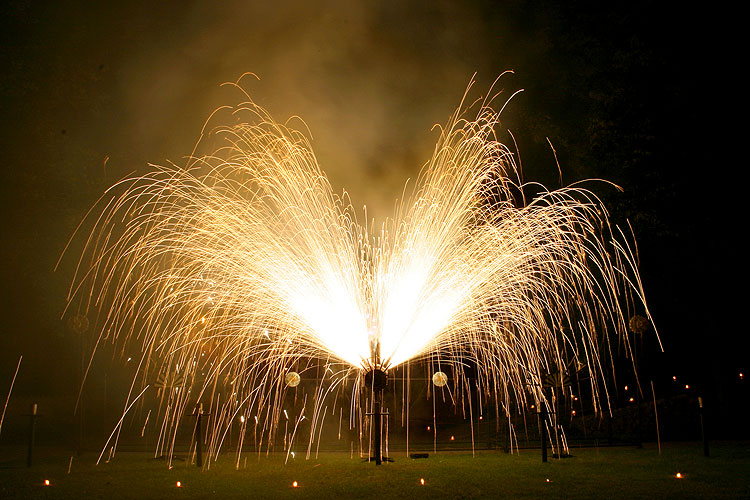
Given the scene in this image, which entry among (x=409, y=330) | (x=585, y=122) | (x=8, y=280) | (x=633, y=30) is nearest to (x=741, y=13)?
(x=633, y=30)

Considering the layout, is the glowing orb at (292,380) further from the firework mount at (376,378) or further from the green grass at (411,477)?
the firework mount at (376,378)

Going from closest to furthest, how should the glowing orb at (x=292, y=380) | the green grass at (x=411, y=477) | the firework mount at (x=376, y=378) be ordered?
the green grass at (x=411, y=477)
the firework mount at (x=376, y=378)
the glowing orb at (x=292, y=380)

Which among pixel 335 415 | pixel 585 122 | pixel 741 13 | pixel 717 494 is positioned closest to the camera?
pixel 717 494

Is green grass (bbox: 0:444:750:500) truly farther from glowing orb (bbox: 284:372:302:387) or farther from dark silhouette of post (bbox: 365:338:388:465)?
glowing orb (bbox: 284:372:302:387)

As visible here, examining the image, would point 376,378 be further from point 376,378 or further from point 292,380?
point 292,380

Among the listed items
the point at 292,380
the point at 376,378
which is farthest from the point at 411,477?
the point at 292,380

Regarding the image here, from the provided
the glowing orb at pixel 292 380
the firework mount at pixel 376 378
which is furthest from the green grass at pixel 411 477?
the glowing orb at pixel 292 380

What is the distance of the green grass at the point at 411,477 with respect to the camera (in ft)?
28.7

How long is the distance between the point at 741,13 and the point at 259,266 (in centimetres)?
1428

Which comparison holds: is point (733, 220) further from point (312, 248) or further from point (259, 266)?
point (259, 266)

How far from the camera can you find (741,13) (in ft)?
54.6

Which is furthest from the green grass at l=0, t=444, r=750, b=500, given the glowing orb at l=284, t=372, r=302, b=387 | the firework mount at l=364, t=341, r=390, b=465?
the glowing orb at l=284, t=372, r=302, b=387

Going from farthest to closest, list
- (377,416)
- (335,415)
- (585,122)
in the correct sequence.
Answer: (335,415) < (585,122) < (377,416)

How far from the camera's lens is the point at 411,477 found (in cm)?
1044
